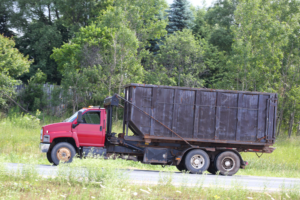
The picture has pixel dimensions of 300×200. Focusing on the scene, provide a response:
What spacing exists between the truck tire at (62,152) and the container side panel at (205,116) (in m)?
4.58

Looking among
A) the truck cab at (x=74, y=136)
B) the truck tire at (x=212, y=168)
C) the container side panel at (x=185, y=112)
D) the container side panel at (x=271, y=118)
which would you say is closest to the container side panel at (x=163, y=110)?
the container side panel at (x=185, y=112)

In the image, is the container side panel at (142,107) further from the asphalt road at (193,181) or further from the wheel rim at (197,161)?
the asphalt road at (193,181)

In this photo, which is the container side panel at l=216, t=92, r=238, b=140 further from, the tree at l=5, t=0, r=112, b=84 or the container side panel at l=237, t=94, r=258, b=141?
the tree at l=5, t=0, r=112, b=84

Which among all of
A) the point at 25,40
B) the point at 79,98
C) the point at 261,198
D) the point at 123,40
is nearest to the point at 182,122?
the point at 261,198

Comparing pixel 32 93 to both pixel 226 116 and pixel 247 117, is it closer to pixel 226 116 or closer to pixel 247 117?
pixel 226 116

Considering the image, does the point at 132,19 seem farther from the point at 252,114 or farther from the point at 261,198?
the point at 261,198

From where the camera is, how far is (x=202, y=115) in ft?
40.7

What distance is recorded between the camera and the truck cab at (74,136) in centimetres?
1181

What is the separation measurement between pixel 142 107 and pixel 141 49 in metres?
26.1

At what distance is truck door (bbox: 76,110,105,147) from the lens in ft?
40.2

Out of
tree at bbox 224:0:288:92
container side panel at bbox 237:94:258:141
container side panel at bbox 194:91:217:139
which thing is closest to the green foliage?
tree at bbox 224:0:288:92

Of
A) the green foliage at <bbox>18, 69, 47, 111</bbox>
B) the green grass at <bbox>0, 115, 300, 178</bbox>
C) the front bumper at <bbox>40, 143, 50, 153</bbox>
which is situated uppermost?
the green foliage at <bbox>18, 69, 47, 111</bbox>

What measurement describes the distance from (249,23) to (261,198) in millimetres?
27067

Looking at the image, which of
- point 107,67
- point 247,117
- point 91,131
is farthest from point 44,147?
point 107,67
